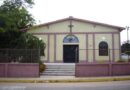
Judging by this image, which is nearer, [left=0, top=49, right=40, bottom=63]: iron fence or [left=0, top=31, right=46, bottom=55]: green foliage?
[left=0, top=49, right=40, bottom=63]: iron fence

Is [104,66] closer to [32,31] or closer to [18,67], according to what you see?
[18,67]

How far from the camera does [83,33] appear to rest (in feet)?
110

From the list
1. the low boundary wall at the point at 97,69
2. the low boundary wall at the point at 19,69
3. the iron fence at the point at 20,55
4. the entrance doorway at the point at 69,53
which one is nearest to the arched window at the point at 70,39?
the entrance doorway at the point at 69,53

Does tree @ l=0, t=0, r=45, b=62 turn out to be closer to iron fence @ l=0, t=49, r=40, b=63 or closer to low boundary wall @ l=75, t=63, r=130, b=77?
iron fence @ l=0, t=49, r=40, b=63

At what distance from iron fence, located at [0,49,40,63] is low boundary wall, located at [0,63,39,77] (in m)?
Result: 0.40

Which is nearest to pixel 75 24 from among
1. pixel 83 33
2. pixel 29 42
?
pixel 83 33

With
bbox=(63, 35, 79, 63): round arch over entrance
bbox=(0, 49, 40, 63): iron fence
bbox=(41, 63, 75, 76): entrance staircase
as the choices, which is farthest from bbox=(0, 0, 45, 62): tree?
bbox=(63, 35, 79, 63): round arch over entrance

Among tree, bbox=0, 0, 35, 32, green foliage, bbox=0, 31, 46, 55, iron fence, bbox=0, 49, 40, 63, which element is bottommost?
iron fence, bbox=0, 49, 40, 63

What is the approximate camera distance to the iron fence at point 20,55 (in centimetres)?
2325

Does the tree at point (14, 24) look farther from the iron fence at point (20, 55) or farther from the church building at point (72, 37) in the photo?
the church building at point (72, 37)

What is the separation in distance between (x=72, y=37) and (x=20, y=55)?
1179 cm

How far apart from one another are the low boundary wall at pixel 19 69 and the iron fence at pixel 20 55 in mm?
398

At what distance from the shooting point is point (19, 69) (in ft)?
76.8

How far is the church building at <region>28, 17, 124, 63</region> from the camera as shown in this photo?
33312 mm
